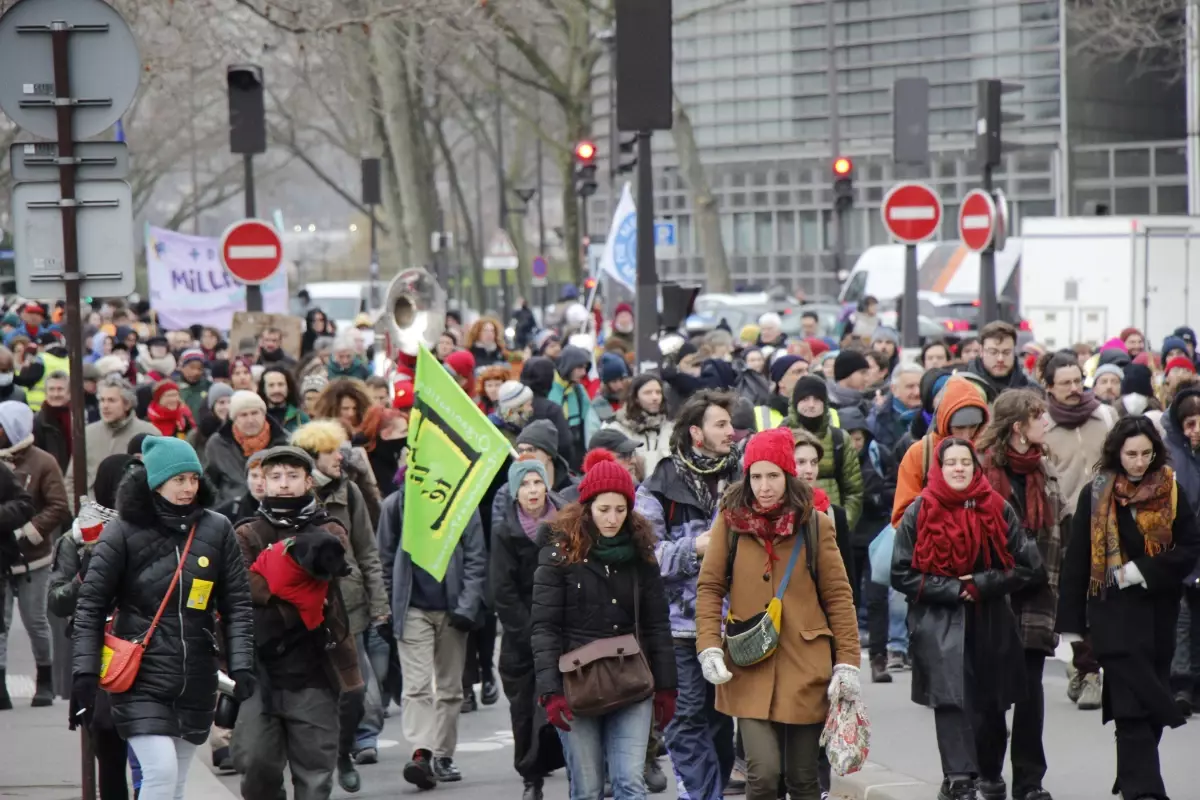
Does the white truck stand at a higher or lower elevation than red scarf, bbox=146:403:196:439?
higher

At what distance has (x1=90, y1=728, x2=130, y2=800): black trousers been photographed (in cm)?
766

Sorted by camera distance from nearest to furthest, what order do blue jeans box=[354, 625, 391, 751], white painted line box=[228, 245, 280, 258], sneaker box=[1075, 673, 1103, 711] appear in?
blue jeans box=[354, 625, 391, 751], sneaker box=[1075, 673, 1103, 711], white painted line box=[228, 245, 280, 258]

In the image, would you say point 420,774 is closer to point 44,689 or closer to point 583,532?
point 583,532

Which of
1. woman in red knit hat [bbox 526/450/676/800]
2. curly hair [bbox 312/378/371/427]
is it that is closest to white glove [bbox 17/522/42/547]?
curly hair [bbox 312/378/371/427]

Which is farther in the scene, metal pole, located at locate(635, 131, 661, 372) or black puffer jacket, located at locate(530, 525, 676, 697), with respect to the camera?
metal pole, located at locate(635, 131, 661, 372)

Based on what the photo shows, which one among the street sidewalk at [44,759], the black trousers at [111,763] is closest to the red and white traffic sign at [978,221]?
the street sidewalk at [44,759]

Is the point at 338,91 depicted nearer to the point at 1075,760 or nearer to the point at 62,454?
the point at 62,454

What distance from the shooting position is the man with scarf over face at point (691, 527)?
8320 millimetres

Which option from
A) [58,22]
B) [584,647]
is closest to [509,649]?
[584,647]

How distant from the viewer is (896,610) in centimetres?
1206

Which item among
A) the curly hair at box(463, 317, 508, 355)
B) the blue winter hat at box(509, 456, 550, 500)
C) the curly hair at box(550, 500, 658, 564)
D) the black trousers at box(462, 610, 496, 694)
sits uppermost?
the curly hair at box(463, 317, 508, 355)

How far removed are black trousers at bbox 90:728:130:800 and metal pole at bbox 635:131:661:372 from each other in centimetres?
724

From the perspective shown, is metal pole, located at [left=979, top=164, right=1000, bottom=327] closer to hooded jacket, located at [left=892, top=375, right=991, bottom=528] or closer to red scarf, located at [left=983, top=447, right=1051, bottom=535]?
hooded jacket, located at [left=892, top=375, right=991, bottom=528]

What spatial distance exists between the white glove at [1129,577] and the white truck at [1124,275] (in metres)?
22.6
